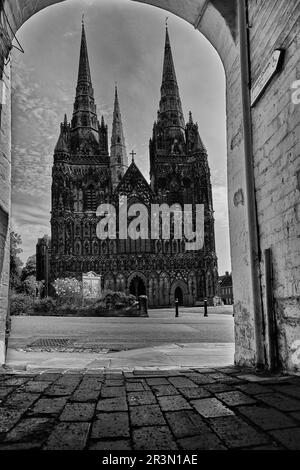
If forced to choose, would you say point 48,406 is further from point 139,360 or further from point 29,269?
point 29,269

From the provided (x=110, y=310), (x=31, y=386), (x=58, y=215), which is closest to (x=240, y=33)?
(x=31, y=386)

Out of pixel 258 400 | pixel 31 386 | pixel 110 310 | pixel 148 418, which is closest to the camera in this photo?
pixel 148 418

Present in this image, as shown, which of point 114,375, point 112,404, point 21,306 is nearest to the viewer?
point 112,404

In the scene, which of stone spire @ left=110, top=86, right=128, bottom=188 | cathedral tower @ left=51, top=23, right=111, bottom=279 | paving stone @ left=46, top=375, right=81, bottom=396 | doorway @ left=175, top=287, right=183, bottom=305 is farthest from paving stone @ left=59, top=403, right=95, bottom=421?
stone spire @ left=110, top=86, right=128, bottom=188

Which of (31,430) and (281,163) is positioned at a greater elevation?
(281,163)

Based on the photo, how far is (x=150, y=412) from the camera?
7.34ft

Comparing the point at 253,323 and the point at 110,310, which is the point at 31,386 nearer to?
the point at 253,323

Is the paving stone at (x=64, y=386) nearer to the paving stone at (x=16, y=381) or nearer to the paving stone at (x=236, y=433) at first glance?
the paving stone at (x=16, y=381)

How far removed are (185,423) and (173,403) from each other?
43 centimetres

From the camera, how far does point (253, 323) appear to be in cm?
386

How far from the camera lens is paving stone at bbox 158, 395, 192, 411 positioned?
231 cm

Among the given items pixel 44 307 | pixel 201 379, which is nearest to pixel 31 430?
pixel 201 379

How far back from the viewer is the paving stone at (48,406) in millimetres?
2229

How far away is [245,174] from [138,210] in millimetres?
41565
